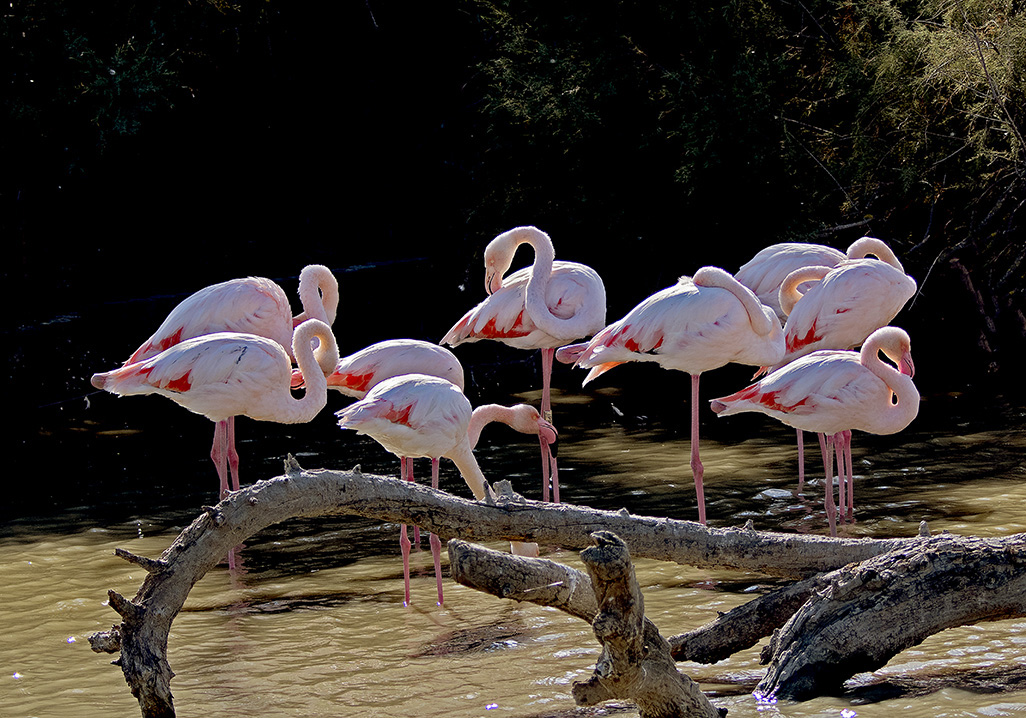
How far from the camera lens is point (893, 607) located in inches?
133

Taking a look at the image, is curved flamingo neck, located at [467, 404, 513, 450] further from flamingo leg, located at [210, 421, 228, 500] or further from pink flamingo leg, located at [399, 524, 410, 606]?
flamingo leg, located at [210, 421, 228, 500]

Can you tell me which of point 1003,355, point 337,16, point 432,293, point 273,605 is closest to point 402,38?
point 337,16

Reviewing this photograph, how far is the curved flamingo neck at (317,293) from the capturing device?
6.52 meters

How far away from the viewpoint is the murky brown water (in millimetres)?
3775

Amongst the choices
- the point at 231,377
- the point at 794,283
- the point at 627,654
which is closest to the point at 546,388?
the point at 794,283

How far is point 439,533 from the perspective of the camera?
3514mm

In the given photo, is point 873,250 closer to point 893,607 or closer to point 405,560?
point 405,560

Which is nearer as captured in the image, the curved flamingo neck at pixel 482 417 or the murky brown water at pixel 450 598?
the murky brown water at pixel 450 598

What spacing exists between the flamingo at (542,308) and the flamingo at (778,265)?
39.0 inches

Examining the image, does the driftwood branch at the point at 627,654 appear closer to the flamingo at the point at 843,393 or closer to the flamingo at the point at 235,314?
the flamingo at the point at 843,393

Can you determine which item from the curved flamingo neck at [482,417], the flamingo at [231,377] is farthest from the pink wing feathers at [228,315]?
the curved flamingo neck at [482,417]

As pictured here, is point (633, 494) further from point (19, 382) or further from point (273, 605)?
point (19, 382)

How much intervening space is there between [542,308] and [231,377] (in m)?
1.72

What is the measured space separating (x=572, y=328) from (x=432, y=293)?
17.0ft
